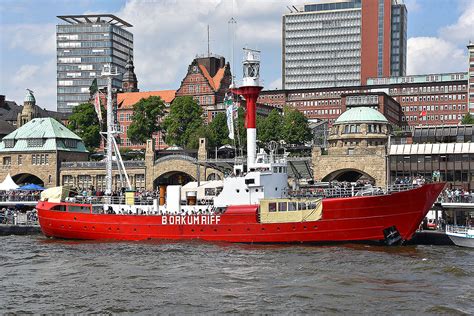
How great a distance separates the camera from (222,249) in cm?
4803

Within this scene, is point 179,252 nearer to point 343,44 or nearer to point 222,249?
point 222,249

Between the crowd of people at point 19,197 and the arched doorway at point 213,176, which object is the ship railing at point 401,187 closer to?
the arched doorway at point 213,176

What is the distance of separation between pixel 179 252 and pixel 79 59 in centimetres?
15482

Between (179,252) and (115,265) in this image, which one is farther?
(179,252)

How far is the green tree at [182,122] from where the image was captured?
113625mm

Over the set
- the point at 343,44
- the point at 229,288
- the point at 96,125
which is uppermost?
the point at 343,44

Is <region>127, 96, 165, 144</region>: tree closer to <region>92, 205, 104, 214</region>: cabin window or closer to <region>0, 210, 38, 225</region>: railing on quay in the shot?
<region>0, 210, 38, 225</region>: railing on quay

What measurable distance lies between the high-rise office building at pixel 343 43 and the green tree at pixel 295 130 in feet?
240

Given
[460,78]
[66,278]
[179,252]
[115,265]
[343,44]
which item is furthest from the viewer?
[343,44]

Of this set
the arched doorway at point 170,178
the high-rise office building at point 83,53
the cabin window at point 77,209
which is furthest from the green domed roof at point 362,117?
the high-rise office building at point 83,53

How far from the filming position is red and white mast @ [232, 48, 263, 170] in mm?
54500

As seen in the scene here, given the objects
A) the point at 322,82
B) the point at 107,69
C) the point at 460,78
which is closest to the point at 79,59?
the point at 322,82

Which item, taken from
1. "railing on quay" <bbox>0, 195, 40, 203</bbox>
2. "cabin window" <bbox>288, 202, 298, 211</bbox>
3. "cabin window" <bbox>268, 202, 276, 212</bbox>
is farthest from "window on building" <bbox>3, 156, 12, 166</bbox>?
"cabin window" <bbox>288, 202, 298, 211</bbox>

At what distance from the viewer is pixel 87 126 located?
116875 mm
